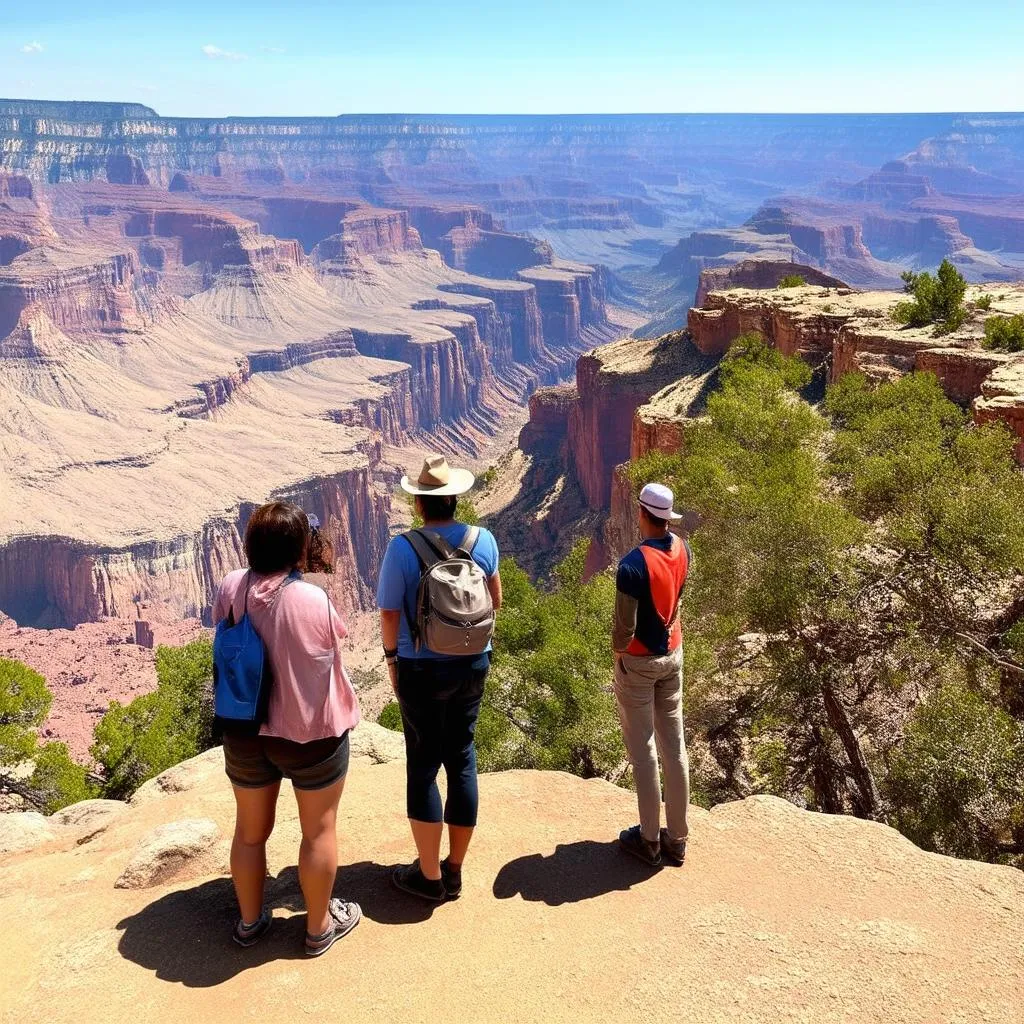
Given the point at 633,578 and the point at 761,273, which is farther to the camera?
the point at 761,273

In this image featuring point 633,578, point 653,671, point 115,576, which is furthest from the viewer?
point 115,576

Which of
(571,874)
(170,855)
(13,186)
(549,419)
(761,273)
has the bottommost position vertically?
(549,419)

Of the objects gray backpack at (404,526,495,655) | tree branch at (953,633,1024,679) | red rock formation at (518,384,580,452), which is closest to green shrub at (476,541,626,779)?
tree branch at (953,633,1024,679)

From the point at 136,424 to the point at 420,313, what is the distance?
7727 centimetres

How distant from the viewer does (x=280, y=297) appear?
14075 centimetres

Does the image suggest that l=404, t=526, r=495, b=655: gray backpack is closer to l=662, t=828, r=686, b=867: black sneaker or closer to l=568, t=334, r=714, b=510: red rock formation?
l=662, t=828, r=686, b=867: black sneaker

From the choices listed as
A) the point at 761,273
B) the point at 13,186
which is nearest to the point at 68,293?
the point at 761,273

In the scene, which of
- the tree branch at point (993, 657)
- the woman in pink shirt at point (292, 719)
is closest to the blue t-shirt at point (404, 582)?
the woman in pink shirt at point (292, 719)

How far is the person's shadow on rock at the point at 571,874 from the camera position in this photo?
5.52 meters

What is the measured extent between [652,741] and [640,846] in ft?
2.33

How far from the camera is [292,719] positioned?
4570 millimetres

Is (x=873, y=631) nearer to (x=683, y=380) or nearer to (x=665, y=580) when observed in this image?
(x=665, y=580)

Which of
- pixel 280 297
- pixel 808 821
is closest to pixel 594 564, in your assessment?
pixel 808 821

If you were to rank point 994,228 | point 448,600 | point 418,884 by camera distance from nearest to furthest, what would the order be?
point 448,600
point 418,884
point 994,228
